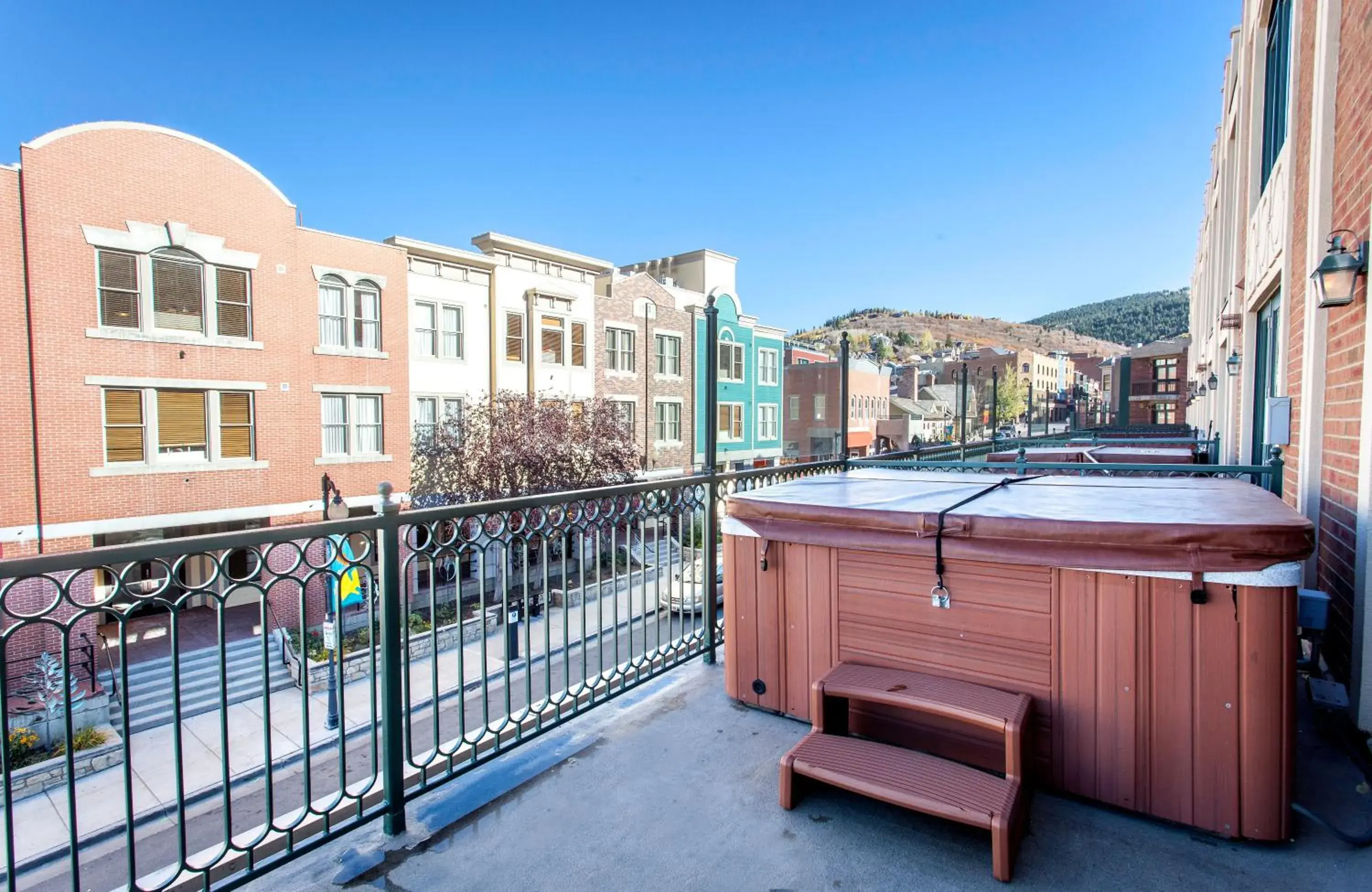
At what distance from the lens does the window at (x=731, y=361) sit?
97.7 ft

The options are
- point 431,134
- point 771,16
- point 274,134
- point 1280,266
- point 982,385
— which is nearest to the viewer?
point 1280,266

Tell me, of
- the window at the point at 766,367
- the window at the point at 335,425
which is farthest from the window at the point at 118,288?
the window at the point at 766,367

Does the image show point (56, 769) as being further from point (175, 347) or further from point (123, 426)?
point (175, 347)

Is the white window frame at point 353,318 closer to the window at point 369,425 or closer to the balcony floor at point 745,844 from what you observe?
the window at point 369,425

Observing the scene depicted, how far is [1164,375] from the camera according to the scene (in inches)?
1923

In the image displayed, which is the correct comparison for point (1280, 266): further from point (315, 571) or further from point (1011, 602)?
point (315, 571)

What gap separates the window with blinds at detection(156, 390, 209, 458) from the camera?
1495 centimetres

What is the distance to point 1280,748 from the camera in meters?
1.98

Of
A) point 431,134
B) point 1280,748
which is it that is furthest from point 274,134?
point 1280,748

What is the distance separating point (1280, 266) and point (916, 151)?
763 inches

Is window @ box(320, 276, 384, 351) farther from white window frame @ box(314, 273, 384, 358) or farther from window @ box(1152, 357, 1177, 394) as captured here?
window @ box(1152, 357, 1177, 394)

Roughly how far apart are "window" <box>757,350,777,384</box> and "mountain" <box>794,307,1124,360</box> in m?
100

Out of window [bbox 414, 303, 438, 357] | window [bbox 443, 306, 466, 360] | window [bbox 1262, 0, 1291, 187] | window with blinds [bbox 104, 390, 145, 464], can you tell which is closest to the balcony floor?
window [bbox 1262, 0, 1291, 187]

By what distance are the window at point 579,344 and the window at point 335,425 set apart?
7950mm
